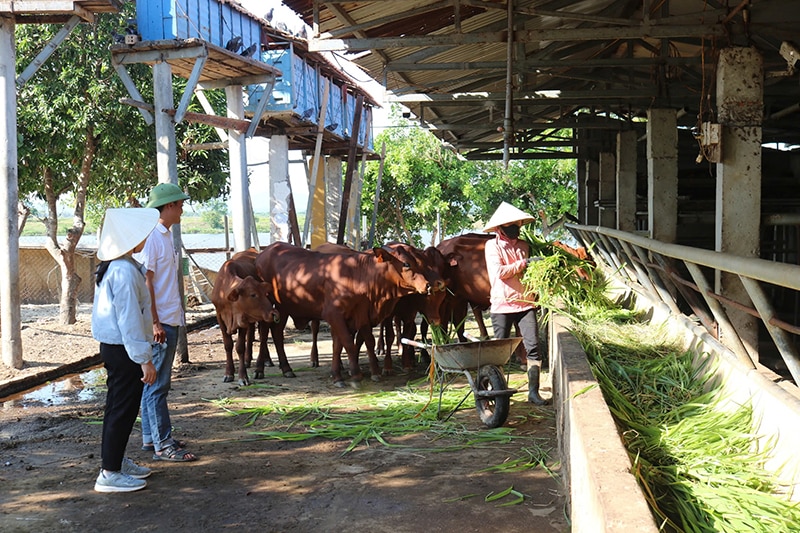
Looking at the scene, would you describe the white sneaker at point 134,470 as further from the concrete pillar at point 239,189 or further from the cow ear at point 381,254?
the concrete pillar at point 239,189

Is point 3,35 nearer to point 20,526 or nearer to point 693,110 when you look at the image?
point 20,526

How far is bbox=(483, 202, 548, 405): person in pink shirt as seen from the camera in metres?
7.90

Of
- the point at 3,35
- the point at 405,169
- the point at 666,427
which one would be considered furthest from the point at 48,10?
the point at 405,169

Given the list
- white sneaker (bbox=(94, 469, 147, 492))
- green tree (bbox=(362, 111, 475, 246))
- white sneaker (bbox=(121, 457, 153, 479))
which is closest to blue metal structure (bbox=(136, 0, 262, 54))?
white sneaker (bbox=(121, 457, 153, 479))

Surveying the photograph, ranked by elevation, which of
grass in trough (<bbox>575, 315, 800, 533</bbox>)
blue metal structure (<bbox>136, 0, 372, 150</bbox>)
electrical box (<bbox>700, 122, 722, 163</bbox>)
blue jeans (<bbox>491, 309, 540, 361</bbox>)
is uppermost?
blue metal structure (<bbox>136, 0, 372, 150</bbox>)

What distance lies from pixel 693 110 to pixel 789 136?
2.34 metres

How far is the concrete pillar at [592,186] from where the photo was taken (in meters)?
18.1

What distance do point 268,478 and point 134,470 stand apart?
3.20 feet

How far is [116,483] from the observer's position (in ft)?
18.8

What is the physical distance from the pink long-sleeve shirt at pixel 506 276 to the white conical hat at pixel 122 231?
3397mm

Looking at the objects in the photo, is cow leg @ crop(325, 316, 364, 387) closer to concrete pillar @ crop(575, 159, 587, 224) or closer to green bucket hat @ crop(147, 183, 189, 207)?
green bucket hat @ crop(147, 183, 189, 207)

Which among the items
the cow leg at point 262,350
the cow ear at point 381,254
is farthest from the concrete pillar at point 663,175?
the cow leg at point 262,350

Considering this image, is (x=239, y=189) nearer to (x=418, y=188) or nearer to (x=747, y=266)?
(x=747, y=266)

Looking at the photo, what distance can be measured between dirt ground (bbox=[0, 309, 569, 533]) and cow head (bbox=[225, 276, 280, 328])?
1003 mm
